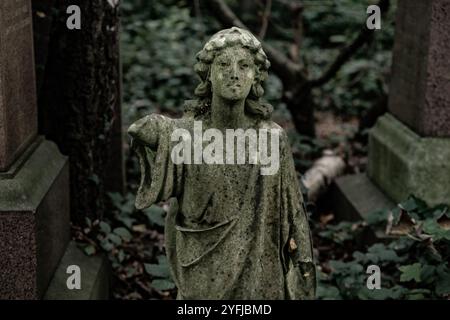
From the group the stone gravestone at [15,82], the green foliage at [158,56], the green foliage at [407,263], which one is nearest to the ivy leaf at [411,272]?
the green foliage at [407,263]

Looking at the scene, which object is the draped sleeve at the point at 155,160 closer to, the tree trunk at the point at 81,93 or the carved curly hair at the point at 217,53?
the carved curly hair at the point at 217,53

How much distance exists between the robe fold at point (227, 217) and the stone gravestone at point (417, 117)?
9.11 ft

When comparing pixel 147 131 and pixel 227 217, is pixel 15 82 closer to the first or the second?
pixel 147 131

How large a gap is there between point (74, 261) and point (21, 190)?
0.97m

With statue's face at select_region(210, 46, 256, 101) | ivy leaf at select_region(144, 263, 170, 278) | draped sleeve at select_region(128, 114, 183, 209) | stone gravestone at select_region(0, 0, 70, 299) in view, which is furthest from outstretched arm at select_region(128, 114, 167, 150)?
ivy leaf at select_region(144, 263, 170, 278)

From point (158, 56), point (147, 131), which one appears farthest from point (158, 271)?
point (158, 56)

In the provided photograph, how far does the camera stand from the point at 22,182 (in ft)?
15.5

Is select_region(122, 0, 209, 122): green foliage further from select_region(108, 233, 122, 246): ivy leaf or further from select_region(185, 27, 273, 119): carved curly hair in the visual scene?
select_region(185, 27, 273, 119): carved curly hair

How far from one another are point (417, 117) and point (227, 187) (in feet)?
10.3

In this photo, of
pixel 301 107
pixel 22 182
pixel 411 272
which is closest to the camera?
pixel 22 182
